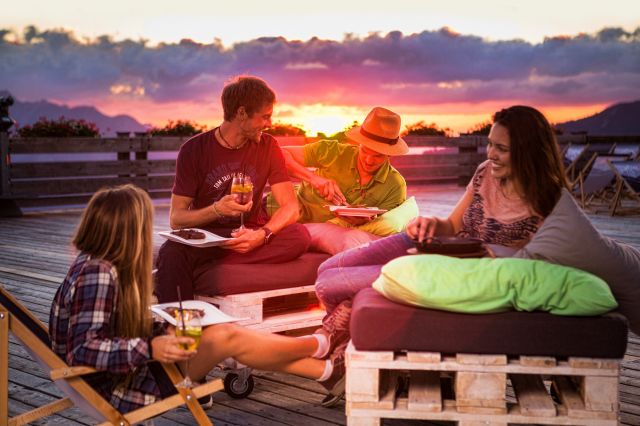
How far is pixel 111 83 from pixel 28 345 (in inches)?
702

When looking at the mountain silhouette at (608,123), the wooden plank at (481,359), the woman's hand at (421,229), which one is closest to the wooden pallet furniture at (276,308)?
the woman's hand at (421,229)

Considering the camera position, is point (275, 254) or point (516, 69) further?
point (516, 69)

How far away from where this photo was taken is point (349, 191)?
488cm

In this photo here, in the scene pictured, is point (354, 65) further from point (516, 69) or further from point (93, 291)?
point (93, 291)

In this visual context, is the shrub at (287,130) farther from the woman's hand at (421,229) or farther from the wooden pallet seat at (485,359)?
the wooden pallet seat at (485,359)

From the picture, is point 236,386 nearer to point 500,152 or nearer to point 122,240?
point 122,240

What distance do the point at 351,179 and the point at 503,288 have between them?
231cm

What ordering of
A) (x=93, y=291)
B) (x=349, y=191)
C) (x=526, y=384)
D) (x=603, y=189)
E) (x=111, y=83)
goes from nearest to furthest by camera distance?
(x=93, y=291) → (x=526, y=384) → (x=349, y=191) → (x=603, y=189) → (x=111, y=83)

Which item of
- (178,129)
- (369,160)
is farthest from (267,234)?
(178,129)

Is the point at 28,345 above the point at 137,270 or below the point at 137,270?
below

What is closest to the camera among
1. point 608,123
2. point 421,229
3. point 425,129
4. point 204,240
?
point 421,229

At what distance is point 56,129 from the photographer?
13.1m

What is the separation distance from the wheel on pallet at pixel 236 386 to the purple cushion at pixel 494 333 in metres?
1.05

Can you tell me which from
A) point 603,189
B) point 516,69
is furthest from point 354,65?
point 603,189
